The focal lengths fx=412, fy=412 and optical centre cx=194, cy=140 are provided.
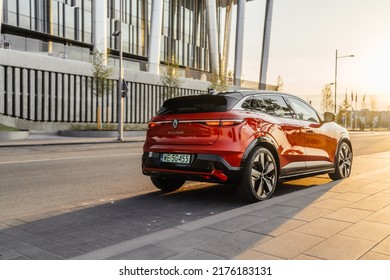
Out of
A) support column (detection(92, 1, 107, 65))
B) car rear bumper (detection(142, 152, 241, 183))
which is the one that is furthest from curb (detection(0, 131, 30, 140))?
car rear bumper (detection(142, 152, 241, 183))

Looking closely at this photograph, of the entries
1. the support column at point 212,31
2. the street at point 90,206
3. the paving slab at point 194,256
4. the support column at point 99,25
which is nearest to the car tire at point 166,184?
the street at point 90,206

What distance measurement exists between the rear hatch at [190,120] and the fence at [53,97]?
23.6 metres

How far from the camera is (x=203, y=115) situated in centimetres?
555

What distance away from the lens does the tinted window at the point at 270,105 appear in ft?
19.4

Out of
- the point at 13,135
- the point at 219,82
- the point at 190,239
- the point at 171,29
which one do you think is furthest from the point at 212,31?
the point at 190,239

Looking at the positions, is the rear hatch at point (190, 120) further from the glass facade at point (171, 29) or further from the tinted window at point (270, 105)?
the glass facade at point (171, 29)

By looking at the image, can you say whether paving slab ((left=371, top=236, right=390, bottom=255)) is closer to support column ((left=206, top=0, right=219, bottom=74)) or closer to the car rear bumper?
the car rear bumper

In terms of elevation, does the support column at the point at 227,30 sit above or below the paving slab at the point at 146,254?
above

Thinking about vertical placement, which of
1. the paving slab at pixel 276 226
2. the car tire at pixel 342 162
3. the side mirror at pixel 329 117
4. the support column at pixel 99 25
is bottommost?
the paving slab at pixel 276 226

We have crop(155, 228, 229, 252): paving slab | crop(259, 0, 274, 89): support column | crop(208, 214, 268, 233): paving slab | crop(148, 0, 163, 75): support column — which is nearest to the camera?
crop(155, 228, 229, 252): paving slab

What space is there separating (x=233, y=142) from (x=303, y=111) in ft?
7.03

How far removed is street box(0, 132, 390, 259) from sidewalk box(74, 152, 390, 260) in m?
0.51

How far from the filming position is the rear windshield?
18.3 feet

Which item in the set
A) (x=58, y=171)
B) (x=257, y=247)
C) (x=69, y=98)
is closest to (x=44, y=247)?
(x=257, y=247)
